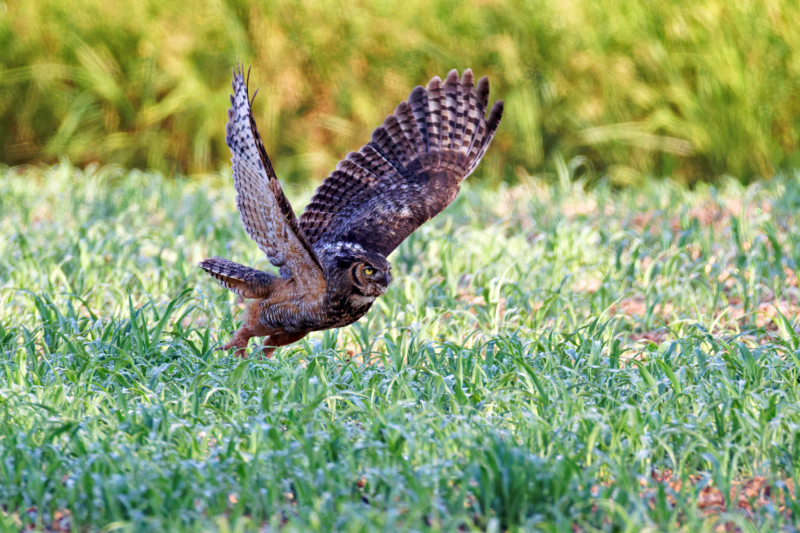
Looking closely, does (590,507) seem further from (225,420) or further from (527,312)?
(527,312)

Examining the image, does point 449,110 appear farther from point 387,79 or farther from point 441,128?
point 387,79

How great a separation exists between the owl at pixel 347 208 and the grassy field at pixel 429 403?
0.24 meters

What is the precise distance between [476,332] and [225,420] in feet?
4.92

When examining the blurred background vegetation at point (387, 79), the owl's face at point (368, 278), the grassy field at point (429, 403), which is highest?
the blurred background vegetation at point (387, 79)

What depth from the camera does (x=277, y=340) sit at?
3.87m

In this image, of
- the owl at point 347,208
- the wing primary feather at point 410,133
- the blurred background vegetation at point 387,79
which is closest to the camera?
the owl at point 347,208

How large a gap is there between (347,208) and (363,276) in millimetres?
1080

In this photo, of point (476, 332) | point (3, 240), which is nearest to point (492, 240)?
point (476, 332)

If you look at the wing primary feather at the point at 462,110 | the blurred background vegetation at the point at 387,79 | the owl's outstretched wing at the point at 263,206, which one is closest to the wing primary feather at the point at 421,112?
the wing primary feather at the point at 462,110

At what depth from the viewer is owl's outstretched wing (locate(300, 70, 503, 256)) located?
14.3 feet

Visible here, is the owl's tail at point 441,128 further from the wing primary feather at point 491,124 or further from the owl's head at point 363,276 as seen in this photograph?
the owl's head at point 363,276

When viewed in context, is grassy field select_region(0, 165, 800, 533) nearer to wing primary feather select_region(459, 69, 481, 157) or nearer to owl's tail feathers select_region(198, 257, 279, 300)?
owl's tail feathers select_region(198, 257, 279, 300)

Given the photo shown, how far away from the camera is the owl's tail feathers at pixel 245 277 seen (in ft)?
12.3

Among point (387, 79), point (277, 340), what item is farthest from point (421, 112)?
point (387, 79)
